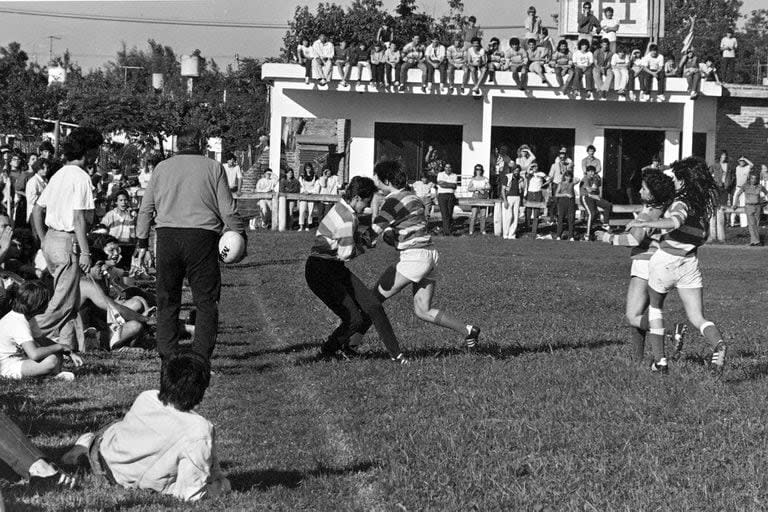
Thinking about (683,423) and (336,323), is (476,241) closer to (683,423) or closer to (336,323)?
(336,323)

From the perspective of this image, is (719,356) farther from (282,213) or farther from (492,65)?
(492,65)

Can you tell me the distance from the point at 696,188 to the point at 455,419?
323cm

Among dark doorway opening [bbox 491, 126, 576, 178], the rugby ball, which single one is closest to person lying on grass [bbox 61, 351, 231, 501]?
the rugby ball

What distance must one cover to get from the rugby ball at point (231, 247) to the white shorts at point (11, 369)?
1766 mm

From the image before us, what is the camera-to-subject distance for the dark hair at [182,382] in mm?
6410

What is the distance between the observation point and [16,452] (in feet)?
20.8

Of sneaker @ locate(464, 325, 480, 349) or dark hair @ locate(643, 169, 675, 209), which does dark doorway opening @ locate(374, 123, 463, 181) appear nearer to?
sneaker @ locate(464, 325, 480, 349)

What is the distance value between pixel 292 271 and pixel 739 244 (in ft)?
45.1

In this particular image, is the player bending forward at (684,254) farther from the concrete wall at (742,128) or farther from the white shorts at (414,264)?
the concrete wall at (742,128)

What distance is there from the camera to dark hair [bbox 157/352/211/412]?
641cm

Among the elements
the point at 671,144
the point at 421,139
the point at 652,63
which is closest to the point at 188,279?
the point at 652,63

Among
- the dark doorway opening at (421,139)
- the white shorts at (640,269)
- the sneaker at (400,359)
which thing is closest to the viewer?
the white shorts at (640,269)

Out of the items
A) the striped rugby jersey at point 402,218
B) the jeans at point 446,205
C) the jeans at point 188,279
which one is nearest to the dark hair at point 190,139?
the jeans at point 188,279

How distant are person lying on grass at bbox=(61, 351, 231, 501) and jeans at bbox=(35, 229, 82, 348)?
4.17 metres
